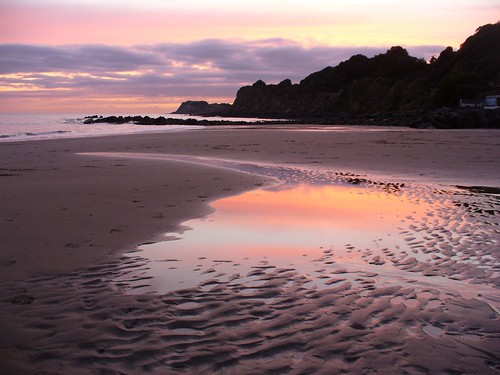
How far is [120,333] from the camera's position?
12.4 ft

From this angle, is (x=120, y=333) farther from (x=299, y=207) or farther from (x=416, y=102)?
(x=416, y=102)

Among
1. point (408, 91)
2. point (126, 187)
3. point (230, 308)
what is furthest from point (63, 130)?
point (408, 91)

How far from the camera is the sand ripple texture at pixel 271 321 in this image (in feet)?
10.9

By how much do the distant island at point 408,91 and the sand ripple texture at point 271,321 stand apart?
145ft

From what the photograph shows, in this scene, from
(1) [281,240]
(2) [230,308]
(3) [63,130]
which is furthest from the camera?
(3) [63,130]

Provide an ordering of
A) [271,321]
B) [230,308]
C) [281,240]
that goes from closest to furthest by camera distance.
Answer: [271,321] → [230,308] → [281,240]

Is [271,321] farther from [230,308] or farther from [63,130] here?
[63,130]

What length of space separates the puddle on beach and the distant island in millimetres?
40259

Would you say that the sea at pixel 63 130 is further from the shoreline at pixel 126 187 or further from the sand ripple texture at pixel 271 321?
the sand ripple texture at pixel 271 321

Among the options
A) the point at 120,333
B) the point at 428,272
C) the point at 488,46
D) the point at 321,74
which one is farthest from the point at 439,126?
the point at 321,74

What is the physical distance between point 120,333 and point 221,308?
0.98m

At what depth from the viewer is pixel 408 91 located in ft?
350

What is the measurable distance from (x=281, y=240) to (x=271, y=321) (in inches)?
112

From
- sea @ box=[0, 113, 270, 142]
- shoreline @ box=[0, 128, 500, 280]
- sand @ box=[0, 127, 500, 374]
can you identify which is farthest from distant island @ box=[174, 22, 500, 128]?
sand @ box=[0, 127, 500, 374]
